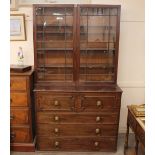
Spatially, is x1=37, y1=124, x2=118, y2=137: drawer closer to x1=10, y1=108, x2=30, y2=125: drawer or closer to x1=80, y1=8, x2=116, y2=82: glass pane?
x1=10, y1=108, x2=30, y2=125: drawer

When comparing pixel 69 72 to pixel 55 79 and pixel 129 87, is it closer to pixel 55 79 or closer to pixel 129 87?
pixel 55 79

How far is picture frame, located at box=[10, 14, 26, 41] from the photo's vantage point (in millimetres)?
3178

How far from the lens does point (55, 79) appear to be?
10.4ft

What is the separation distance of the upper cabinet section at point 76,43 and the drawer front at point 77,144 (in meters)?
0.79

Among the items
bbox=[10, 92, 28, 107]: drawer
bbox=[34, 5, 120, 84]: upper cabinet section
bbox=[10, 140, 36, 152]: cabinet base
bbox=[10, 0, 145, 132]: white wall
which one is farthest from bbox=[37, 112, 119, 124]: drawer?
bbox=[10, 0, 145, 132]: white wall

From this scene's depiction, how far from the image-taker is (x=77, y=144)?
3014mm

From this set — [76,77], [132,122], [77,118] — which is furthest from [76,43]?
[132,122]

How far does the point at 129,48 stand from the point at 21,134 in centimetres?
194

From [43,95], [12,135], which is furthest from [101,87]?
[12,135]

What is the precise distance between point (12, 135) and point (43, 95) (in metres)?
0.70

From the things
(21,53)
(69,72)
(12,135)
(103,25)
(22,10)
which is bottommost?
(12,135)

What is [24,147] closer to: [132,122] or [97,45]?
[132,122]
